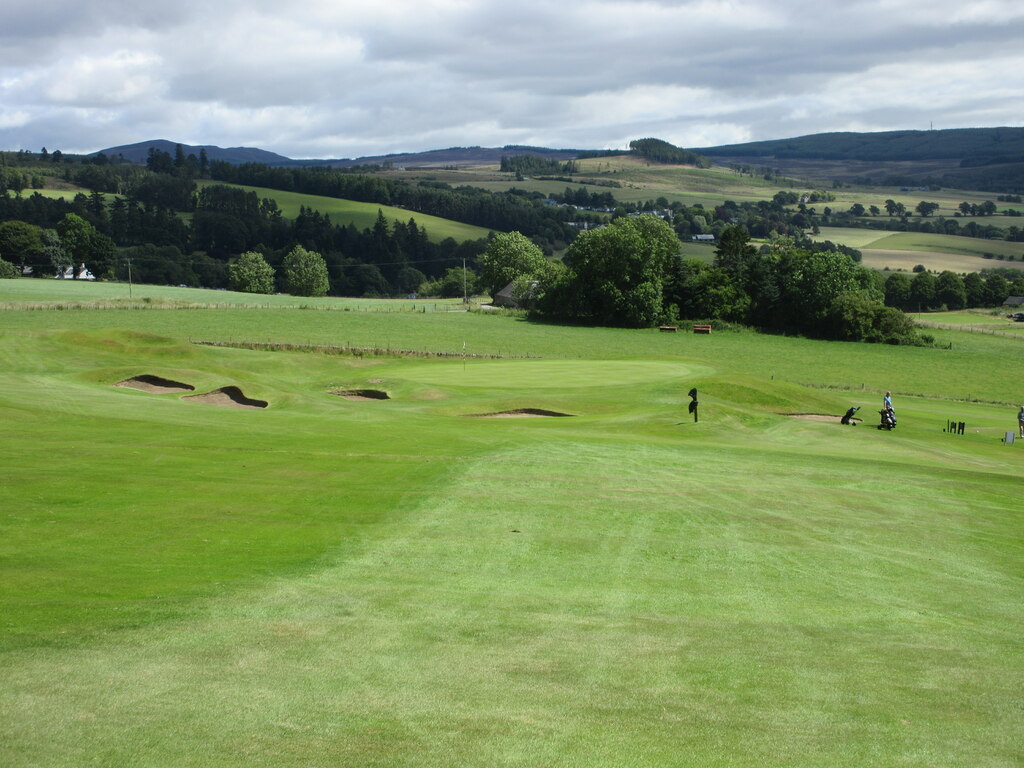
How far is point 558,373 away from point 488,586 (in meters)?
37.8

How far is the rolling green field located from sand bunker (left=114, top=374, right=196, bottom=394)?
1.15ft

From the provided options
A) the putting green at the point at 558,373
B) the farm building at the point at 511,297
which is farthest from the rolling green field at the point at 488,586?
the farm building at the point at 511,297

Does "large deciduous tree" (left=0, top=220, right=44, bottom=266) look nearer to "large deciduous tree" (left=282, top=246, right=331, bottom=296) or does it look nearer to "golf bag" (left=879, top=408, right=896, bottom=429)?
"large deciduous tree" (left=282, top=246, right=331, bottom=296)

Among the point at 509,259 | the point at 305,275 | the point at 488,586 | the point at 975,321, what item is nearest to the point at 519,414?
the point at 488,586

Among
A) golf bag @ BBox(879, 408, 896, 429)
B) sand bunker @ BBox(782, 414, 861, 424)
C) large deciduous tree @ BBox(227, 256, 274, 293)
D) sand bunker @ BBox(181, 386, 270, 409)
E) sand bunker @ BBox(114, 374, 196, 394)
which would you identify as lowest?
sand bunker @ BBox(782, 414, 861, 424)

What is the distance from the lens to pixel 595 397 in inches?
1718

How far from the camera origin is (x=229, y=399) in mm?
38406

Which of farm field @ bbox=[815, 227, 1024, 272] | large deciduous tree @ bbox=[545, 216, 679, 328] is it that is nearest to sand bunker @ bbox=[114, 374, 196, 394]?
large deciduous tree @ bbox=[545, 216, 679, 328]

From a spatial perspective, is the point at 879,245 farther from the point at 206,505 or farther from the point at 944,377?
the point at 206,505

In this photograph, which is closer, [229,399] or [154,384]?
[229,399]

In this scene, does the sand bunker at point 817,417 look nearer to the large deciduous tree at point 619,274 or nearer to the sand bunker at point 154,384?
the sand bunker at point 154,384

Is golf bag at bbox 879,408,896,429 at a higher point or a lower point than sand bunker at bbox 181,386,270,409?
lower

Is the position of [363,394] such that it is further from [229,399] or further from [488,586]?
[488,586]

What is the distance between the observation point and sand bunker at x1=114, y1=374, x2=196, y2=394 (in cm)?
3938
